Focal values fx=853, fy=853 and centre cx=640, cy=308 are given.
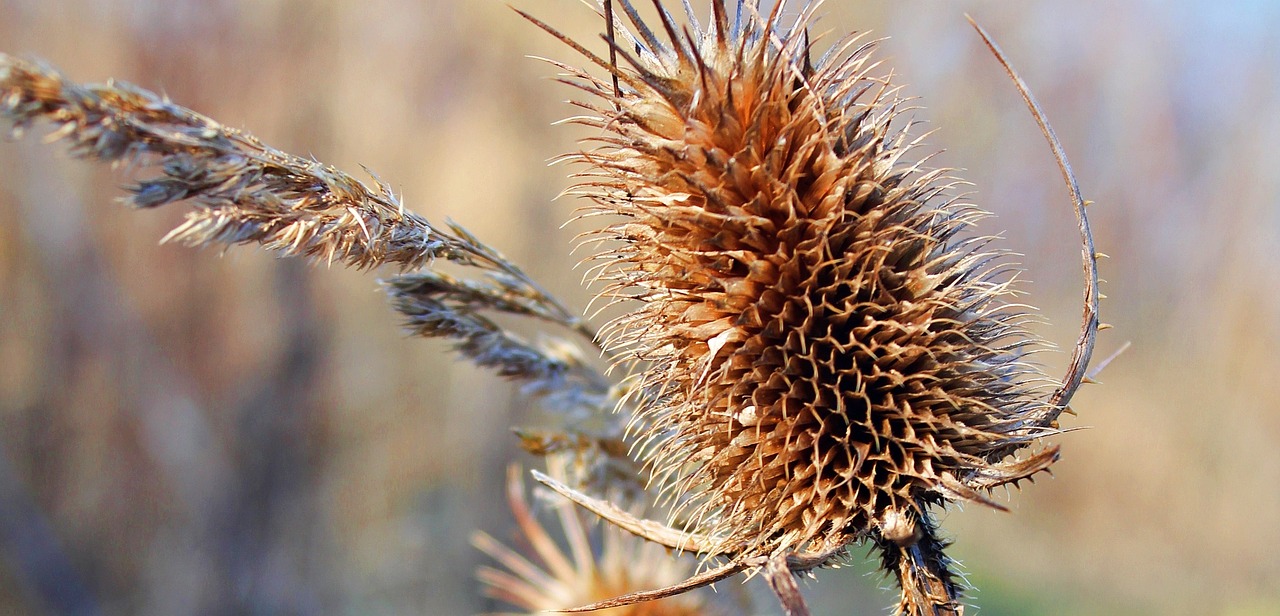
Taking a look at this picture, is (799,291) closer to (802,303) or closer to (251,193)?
(802,303)

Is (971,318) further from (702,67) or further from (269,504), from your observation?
(269,504)

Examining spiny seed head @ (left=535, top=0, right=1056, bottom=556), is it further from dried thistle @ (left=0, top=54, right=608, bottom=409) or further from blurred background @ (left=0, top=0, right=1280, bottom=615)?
blurred background @ (left=0, top=0, right=1280, bottom=615)

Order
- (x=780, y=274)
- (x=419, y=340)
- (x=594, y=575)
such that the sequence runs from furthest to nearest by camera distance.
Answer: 1. (x=419, y=340)
2. (x=594, y=575)
3. (x=780, y=274)

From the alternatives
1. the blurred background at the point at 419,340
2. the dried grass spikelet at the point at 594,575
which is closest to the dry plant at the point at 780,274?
the dried grass spikelet at the point at 594,575

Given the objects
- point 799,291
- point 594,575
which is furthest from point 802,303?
point 594,575

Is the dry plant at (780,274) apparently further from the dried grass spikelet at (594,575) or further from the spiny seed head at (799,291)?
the dried grass spikelet at (594,575)

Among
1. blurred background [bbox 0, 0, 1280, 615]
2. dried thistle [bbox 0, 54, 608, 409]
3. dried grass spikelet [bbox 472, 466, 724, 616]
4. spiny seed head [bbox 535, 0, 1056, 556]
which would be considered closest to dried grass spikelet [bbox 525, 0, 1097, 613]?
spiny seed head [bbox 535, 0, 1056, 556]
